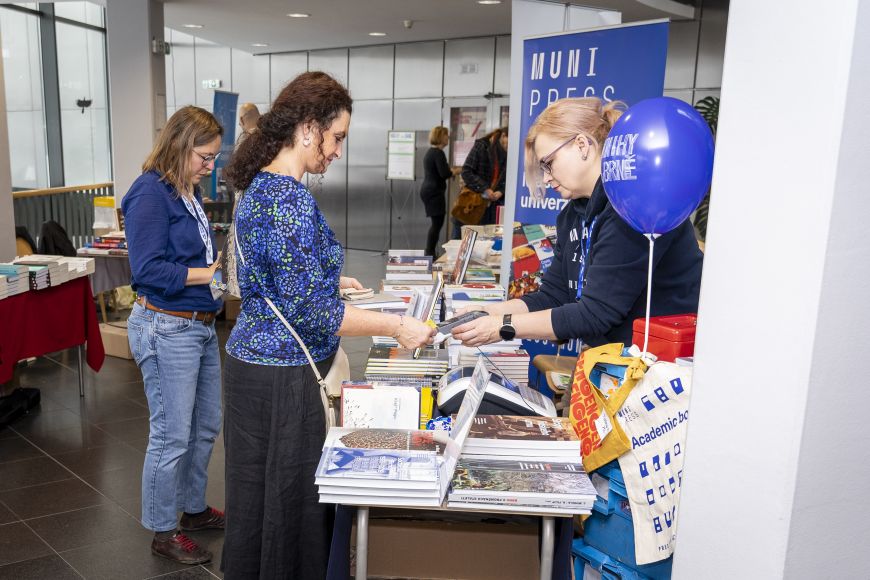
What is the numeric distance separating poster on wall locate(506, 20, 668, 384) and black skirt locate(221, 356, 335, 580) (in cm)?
164

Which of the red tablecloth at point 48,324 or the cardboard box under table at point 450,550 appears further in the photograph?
the red tablecloth at point 48,324

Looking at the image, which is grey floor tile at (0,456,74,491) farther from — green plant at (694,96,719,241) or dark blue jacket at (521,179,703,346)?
green plant at (694,96,719,241)

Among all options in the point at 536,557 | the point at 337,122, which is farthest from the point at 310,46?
the point at 536,557

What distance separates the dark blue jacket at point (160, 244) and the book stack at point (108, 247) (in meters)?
2.81

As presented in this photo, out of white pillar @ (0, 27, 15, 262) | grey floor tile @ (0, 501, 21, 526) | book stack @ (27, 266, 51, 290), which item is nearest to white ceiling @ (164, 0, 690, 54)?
white pillar @ (0, 27, 15, 262)

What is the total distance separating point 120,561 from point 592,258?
2100mm

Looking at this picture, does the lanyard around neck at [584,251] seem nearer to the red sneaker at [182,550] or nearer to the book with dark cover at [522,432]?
the book with dark cover at [522,432]

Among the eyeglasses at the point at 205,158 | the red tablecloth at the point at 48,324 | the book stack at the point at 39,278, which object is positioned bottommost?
the red tablecloth at the point at 48,324

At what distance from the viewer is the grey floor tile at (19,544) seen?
9.31ft

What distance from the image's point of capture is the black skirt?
1.93 meters

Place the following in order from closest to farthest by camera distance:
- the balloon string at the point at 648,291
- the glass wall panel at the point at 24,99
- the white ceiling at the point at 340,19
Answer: the balloon string at the point at 648,291
the white ceiling at the point at 340,19
the glass wall panel at the point at 24,99

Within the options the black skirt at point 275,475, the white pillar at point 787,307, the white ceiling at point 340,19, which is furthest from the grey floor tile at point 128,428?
the white ceiling at point 340,19

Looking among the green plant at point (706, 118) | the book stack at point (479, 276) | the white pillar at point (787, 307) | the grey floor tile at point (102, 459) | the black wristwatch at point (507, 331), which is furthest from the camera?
the green plant at point (706, 118)

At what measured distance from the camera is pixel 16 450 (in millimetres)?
3840
